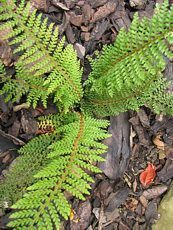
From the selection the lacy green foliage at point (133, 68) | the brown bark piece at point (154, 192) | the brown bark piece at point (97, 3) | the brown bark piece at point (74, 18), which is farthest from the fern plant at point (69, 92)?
the brown bark piece at point (154, 192)

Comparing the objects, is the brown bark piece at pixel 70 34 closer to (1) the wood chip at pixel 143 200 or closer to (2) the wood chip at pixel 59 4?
(2) the wood chip at pixel 59 4

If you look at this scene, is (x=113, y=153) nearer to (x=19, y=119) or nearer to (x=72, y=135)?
(x=72, y=135)

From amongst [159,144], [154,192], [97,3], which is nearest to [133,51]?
[97,3]

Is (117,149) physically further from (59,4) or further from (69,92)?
(59,4)

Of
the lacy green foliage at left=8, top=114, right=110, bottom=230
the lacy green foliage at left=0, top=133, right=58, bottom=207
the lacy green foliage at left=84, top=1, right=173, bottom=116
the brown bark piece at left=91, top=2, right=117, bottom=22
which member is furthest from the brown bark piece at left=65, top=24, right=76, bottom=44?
the lacy green foliage at left=0, top=133, right=58, bottom=207

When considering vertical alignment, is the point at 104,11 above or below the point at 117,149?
above

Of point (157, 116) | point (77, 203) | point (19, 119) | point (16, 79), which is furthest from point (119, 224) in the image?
point (16, 79)
